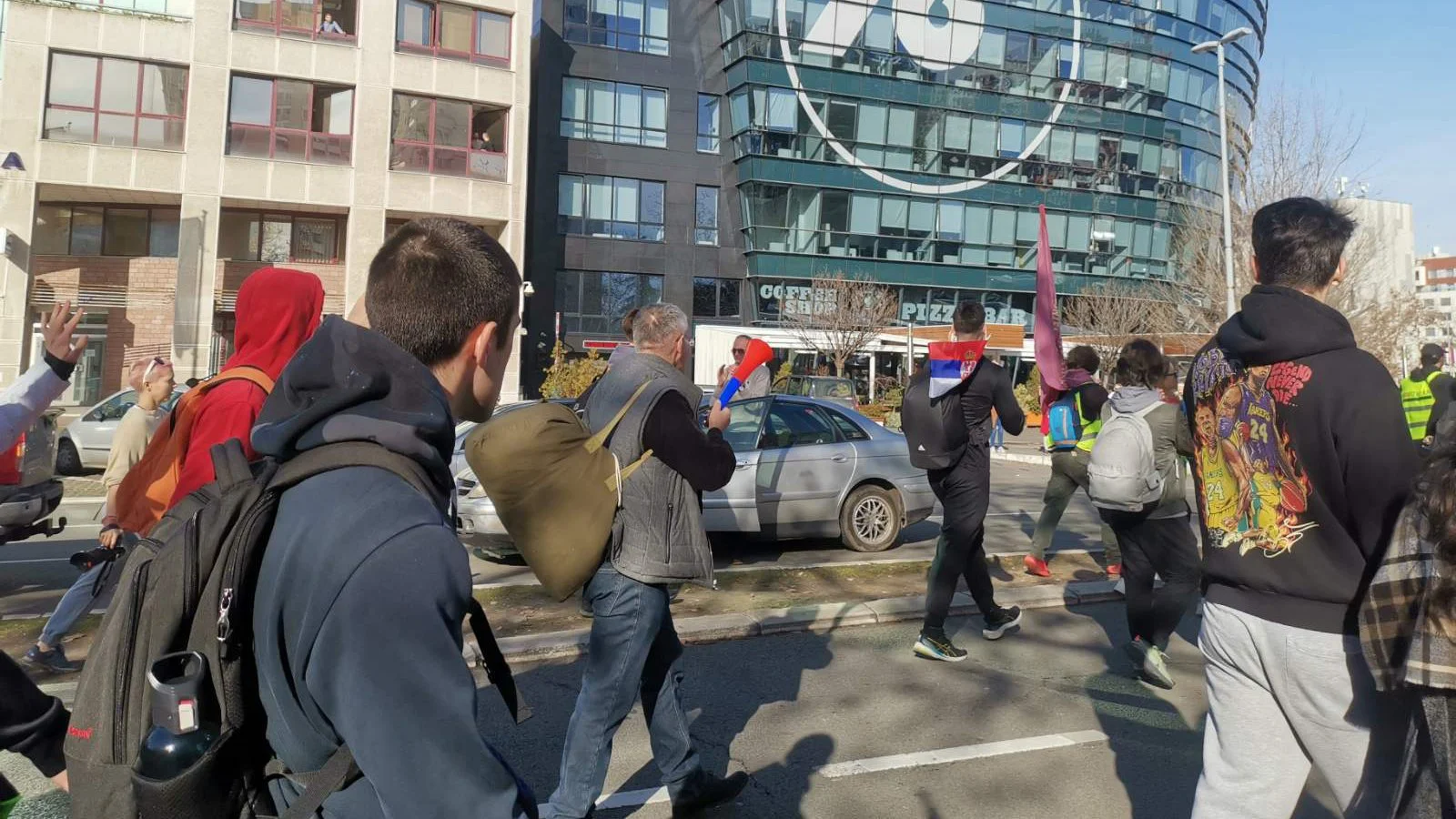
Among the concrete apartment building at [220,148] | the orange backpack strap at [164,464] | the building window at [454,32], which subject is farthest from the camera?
the building window at [454,32]

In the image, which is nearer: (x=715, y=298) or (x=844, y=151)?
(x=715, y=298)

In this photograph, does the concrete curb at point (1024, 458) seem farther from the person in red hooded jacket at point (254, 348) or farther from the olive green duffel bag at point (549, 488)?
the person in red hooded jacket at point (254, 348)

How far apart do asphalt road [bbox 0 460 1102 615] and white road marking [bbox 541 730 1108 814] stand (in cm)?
401

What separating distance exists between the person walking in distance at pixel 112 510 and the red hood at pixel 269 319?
1575 millimetres

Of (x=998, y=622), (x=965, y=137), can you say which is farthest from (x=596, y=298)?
(x=998, y=622)

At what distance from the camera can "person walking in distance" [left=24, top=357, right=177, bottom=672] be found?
4.79 m

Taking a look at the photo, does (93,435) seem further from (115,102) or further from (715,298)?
(715,298)

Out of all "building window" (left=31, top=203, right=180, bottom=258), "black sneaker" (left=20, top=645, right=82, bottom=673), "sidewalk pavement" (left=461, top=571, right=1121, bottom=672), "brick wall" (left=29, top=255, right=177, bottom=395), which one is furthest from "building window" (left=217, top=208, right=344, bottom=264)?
"sidewalk pavement" (left=461, top=571, right=1121, bottom=672)

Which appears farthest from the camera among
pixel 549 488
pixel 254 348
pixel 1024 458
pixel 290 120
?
pixel 290 120

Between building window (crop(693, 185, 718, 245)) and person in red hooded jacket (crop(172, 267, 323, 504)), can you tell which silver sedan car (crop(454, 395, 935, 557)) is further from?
building window (crop(693, 185, 718, 245))

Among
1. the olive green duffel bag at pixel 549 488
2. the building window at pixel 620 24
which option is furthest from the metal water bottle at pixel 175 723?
the building window at pixel 620 24

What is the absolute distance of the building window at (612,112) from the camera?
122 feet

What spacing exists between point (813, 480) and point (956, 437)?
3868 mm

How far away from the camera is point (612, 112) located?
37875 millimetres
